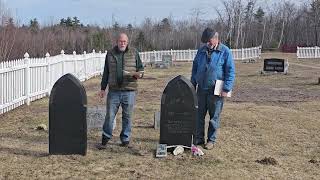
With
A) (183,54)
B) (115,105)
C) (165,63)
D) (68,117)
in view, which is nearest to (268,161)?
(115,105)

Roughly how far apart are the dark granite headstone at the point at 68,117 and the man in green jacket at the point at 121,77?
28.6 inches

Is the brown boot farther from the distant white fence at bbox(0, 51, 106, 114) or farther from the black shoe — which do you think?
the distant white fence at bbox(0, 51, 106, 114)

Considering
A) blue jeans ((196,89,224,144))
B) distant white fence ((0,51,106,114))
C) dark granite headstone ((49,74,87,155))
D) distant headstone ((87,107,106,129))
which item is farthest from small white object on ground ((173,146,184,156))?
distant white fence ((0,51,106,114))

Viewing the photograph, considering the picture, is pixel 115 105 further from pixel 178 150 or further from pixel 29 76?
pixel 29 76

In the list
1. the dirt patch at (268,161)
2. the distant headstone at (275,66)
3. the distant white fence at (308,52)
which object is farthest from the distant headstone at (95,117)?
the distant white fence at (308,52)

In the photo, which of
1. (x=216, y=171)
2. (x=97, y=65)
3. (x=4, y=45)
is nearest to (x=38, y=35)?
(x=4, y=45)

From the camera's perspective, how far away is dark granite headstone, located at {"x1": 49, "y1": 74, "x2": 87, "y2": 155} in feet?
24.8

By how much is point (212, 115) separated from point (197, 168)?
1592 millimetres

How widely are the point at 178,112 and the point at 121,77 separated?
106 cm

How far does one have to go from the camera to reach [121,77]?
816cm

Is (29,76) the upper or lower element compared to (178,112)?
upper

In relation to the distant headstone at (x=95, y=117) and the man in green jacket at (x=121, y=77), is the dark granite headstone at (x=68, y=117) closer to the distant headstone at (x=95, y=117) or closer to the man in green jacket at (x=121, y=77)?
the man in green jacket at (x=121, y=77)

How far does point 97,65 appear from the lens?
97.0 ft

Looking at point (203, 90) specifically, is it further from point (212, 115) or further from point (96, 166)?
point (96, 166)
